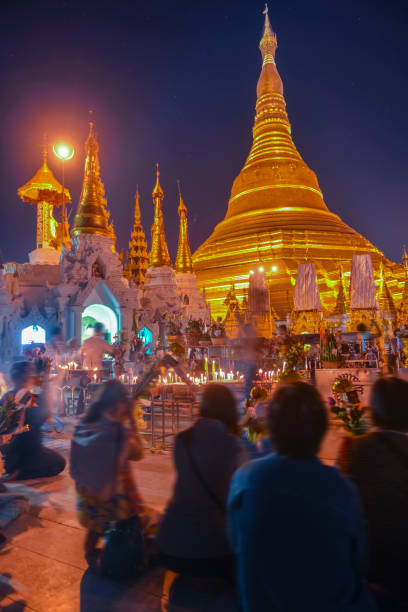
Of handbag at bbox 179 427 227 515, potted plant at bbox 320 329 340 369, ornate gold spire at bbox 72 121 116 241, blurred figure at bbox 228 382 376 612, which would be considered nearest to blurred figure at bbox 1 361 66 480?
handbag at bbox 179 427 227 515

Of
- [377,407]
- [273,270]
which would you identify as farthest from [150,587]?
[273,270]

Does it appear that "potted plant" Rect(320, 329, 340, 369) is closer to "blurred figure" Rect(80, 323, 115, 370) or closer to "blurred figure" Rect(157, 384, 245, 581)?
"blurred figure" Rect(80, 323, 115, 370)

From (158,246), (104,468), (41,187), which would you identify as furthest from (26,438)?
(41,187)

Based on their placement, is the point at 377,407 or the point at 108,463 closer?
the point at 377,407

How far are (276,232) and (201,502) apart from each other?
99.5ft

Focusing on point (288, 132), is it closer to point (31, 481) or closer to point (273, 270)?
point (273, 270)

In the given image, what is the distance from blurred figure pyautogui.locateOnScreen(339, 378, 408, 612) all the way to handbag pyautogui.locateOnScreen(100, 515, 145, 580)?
1.53m

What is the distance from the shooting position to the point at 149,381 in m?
4.86

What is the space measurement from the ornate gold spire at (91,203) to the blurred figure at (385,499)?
797 inches

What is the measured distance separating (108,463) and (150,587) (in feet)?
2.86

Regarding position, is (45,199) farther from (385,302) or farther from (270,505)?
(270,505)

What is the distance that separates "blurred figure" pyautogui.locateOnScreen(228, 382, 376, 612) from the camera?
1.68m

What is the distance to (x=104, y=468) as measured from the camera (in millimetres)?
2951

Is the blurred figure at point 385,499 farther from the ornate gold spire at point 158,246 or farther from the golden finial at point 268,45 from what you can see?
the golden finial at point 268,45
